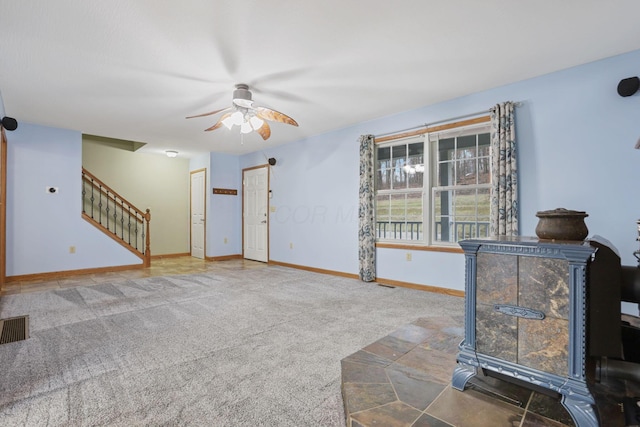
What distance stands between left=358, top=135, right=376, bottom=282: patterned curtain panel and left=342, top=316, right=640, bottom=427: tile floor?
2.45 meters

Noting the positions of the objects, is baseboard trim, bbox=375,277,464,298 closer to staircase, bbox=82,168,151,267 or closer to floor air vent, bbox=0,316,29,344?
floor air vent, bbox=0,316,29,344

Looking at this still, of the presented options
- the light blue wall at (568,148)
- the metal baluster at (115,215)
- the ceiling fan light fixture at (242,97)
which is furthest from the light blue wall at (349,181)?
the ceiling fan light fixture at (242,97)

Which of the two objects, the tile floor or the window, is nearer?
the tile floor

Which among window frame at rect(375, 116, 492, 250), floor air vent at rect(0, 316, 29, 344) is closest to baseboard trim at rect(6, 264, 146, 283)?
floor air vent at rect(0, 316, 29, 344)

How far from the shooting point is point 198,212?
7.37 metres

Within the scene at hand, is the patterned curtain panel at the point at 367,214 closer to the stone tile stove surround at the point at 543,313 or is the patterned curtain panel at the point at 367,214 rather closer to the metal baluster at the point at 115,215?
the stone tile stove surround at the point at 543,313

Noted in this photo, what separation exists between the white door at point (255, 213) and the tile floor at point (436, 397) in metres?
4.82

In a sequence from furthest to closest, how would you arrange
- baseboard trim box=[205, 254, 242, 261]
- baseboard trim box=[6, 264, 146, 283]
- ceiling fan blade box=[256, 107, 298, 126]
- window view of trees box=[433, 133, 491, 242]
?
baseboard trim box=[205, 254, 242, 261] → baseboard trim box=[6, 264, 146, 283] → window view of trees box=[433, 133, 491, 242] → ceiling fan blade box=[256, 107, 298, 126]

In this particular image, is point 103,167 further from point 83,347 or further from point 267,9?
point 267,9

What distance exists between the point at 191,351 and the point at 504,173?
11.3ft

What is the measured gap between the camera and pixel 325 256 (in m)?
5.36

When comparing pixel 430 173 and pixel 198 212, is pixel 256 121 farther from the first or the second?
pixel 198 212

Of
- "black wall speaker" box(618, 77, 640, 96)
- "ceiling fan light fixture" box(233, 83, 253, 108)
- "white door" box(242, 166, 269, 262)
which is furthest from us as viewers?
"white door" box(242, 166, 269, 262)

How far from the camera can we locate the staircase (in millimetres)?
5824
